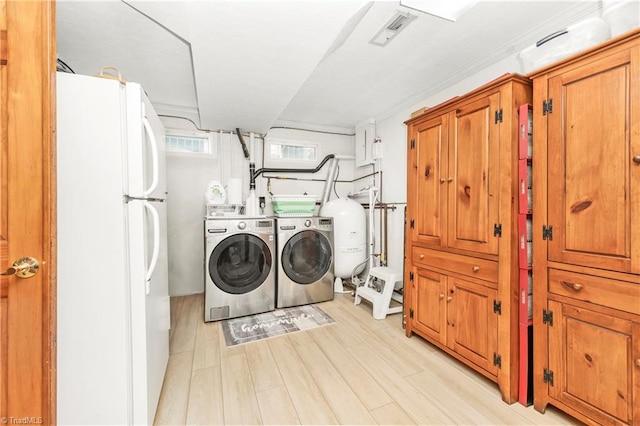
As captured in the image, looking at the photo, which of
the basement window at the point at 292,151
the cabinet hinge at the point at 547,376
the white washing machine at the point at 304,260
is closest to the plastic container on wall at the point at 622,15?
the cabinet hinge at the point at 547,376

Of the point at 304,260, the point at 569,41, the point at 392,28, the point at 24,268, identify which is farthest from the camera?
the point at 304,260

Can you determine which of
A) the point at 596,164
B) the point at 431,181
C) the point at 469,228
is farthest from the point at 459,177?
the point at 596,164

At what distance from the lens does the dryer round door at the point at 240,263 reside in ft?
8.68

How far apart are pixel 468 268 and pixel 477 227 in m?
0.29

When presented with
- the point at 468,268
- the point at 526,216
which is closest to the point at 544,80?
the point at 526,216

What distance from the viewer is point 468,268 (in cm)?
179

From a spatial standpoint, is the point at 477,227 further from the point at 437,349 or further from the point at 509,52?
the point at 509,52

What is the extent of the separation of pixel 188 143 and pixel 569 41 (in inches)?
144

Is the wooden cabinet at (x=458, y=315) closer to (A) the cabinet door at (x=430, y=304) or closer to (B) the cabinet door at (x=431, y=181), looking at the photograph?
(A) the cabinet door at (x=430, y=304)

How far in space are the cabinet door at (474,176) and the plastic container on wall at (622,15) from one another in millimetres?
541

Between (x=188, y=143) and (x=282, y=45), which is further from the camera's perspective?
(x=188, y=143)

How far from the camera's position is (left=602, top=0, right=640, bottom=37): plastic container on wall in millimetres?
1255

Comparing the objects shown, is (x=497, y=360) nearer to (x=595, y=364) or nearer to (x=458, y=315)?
(x=458, y=315)

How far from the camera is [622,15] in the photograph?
130cm
